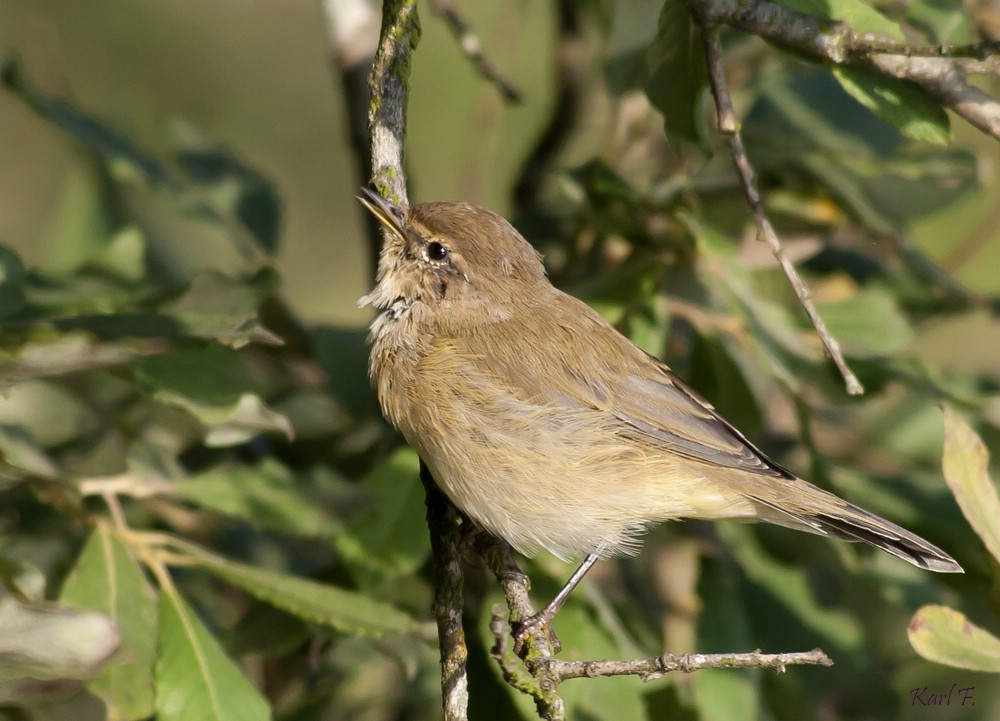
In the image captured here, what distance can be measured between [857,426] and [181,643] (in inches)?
114

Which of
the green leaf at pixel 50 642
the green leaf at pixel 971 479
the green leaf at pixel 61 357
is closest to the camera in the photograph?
the green leaf at pixel 50 642

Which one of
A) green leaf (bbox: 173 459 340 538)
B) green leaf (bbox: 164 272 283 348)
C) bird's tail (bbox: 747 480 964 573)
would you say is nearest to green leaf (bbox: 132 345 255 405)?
green leaf (bbox: 164 272 283 348)

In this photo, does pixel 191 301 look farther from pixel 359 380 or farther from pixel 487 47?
pixel 487 47

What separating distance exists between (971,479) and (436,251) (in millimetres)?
1751

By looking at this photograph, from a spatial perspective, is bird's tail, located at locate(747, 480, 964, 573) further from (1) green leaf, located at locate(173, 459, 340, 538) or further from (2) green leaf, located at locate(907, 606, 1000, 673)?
(1) green leaf, located at locate(173, 459, 340, 538)

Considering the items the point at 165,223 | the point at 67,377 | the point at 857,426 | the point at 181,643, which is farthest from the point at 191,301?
the point at 857,426

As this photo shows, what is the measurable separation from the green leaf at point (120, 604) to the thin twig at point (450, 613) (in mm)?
762

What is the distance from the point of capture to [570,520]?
3252 millimetres

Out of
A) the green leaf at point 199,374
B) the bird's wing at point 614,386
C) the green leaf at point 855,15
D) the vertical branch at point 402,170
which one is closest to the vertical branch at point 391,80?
the vertical branch at point 402,170

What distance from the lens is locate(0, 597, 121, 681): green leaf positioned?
2.11 m

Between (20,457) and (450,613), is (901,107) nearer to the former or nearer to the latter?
(450,613)

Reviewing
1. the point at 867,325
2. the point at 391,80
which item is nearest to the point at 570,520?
the point at 867,325

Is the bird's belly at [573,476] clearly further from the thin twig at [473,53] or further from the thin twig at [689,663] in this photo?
the thin twig at [473,53]

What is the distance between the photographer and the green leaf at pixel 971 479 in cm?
277
